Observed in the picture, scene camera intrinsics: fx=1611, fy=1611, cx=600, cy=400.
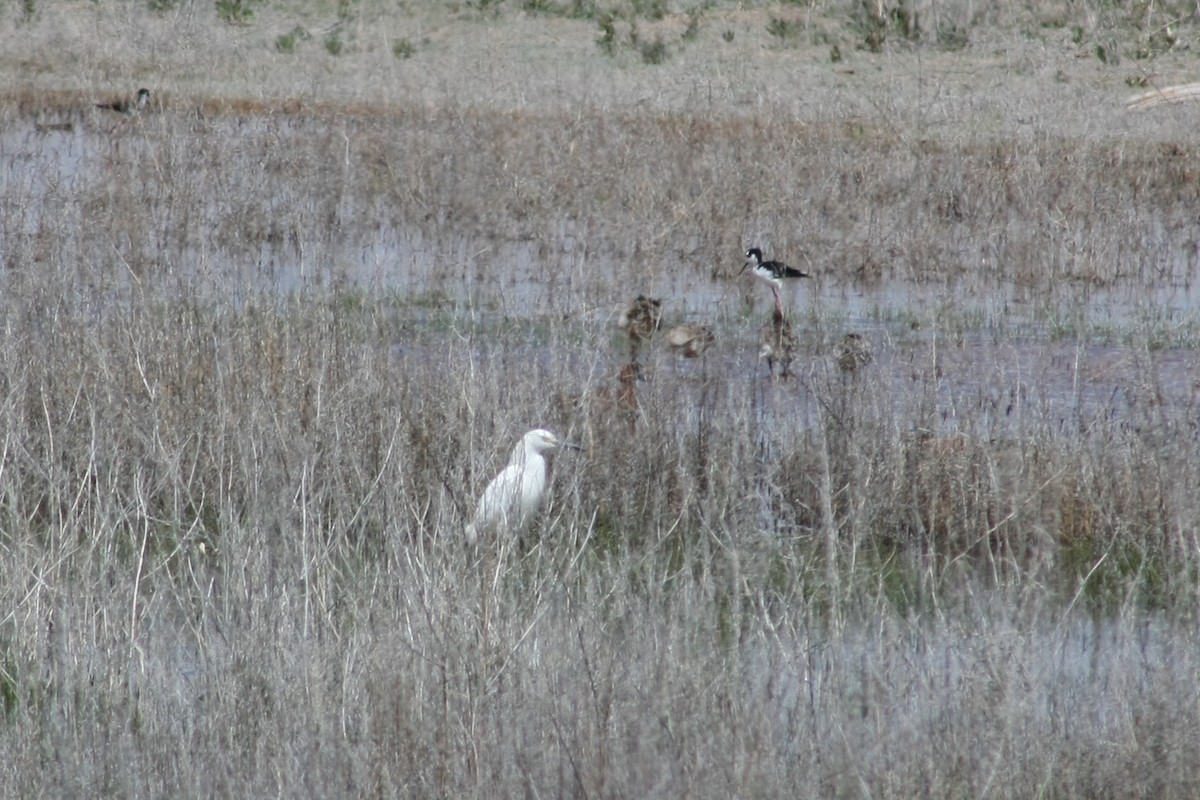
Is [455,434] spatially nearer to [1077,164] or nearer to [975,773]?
[975,773]

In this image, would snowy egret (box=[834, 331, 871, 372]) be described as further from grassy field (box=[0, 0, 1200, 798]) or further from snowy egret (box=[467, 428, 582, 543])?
snowy egret (box=[467, 428, 582, 543])

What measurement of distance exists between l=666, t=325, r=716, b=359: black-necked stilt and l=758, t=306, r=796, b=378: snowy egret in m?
0.26

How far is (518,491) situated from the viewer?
13.9ft

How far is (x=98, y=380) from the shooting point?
5477 millimetres

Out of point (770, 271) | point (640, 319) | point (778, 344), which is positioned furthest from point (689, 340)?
point (770, 271)

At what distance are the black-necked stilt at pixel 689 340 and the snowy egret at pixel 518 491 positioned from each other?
230 centimetres

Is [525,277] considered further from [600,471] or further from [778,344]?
[600,471]

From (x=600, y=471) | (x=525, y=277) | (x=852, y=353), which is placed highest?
(x=852, y=353)

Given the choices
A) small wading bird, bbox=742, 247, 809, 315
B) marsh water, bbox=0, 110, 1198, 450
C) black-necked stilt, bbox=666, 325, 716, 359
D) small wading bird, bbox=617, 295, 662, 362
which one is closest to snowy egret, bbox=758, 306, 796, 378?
marsh water, bbox=0, 110, 1198, 450

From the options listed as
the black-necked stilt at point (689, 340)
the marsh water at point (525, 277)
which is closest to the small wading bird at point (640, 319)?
the black-necked stilt at point (689, 340)

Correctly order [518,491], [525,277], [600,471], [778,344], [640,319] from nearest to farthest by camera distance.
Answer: [518,491], [600,471], [778,344], [640,319], [525,277]

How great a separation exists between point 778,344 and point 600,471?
Answer: 1991 mm

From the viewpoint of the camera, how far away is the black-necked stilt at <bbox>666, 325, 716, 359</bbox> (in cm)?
778

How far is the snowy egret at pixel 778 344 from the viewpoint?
24.5ft
